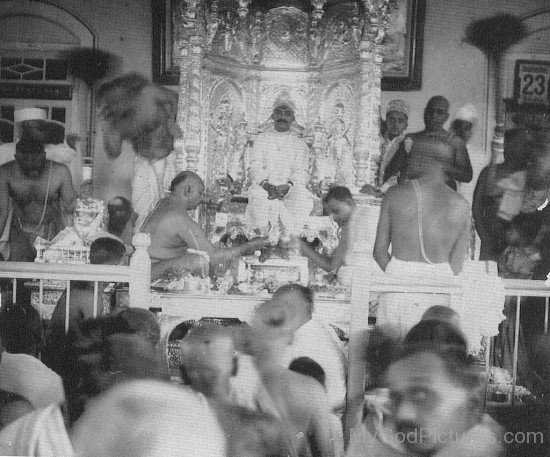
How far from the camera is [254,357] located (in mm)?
2518

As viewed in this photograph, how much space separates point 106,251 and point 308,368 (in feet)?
3.93

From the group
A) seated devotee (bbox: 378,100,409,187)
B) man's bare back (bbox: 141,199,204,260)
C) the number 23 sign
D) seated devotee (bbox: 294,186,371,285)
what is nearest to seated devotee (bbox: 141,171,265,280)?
man's bare back (bbox: 141,199,204,260)

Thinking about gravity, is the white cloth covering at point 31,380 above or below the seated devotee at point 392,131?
below

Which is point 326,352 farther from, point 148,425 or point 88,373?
point 88,373

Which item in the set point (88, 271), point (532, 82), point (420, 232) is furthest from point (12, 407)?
point (532, 82)

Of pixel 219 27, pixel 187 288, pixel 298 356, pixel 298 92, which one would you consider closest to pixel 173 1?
pixel 219 27

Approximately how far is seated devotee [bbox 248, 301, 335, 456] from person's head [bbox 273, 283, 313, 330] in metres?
0.09

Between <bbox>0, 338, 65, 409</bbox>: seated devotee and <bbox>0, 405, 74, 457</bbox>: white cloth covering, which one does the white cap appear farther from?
<bbox>0, 405, 74, 457</bbox>: white cloth covering

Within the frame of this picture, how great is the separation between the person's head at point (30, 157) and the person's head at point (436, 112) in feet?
6.29

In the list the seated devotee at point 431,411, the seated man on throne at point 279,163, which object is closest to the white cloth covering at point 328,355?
the seated devotee at point 431,411

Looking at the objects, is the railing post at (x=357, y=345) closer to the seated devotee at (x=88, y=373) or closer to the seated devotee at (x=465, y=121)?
the seated devotee at (x=88, y=373)

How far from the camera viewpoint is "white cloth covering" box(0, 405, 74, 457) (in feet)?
6.74

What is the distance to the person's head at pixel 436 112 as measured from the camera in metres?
3.71

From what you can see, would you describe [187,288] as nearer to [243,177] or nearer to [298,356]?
[298,356]
